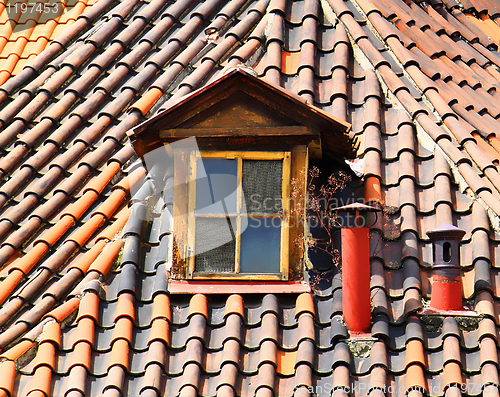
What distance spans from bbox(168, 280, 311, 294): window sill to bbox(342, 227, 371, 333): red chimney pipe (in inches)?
13.6

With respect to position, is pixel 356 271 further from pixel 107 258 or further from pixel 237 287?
pixel 107 258

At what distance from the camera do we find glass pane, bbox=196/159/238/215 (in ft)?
13.4

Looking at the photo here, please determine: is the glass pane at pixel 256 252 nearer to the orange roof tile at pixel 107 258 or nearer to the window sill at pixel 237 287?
the window sill at pixel 237 287

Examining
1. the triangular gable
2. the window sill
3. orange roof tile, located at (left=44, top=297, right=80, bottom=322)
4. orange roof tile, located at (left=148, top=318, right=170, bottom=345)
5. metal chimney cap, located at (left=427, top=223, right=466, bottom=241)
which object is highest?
the triangular gable

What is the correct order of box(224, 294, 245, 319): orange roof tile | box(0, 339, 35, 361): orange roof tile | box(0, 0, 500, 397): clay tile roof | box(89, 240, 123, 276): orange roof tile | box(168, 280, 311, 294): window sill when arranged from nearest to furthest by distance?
box(0, 0, 500, 397): clay tile roof → box(0, 339, 35, 361): orange roof tile → box(224, 294, 245, 319): orange roof tile → box(168, 280, 311, 294): window sill → box(89, 240, 123, 276): orange roof tile

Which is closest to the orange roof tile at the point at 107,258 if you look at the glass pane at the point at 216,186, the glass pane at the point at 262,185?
the glass pane at the point at 216,186

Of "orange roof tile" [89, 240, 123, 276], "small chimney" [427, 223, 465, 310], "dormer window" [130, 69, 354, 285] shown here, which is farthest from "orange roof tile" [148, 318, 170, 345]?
"small chimney" [427, 223, 465, 310]

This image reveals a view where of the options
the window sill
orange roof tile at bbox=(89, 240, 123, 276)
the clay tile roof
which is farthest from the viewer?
orange roof tile at bbox=(89, 240, 123, 276)

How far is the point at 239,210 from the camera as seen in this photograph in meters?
4.07

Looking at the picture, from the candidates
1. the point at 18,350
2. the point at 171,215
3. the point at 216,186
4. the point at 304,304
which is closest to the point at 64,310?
the point at 18,350

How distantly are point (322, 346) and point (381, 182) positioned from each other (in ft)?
4.21

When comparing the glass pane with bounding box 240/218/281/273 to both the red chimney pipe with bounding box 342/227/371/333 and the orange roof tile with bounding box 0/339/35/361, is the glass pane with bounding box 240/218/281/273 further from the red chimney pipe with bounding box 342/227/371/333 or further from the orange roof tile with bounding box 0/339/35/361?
the orange roof tile with bounding box 0/339/35/361

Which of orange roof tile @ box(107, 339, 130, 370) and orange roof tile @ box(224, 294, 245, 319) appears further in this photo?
orange roof tile @ box(224, 294, 245, 319)

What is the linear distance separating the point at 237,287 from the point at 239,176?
0.73 m
